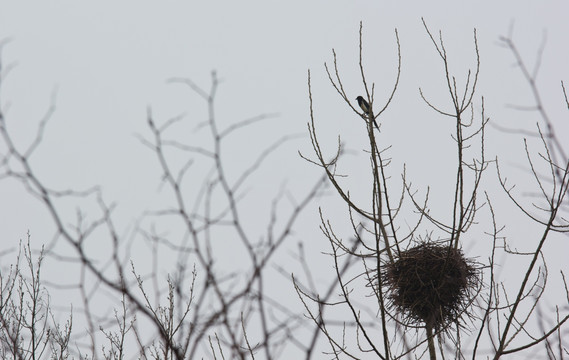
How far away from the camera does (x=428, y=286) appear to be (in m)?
4.80

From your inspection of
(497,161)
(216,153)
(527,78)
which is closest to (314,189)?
(216,153)

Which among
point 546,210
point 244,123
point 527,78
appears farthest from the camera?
point 546,210

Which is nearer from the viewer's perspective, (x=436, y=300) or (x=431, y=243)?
(x=436, y=300)

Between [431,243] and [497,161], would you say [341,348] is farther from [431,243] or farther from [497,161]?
[431,243]

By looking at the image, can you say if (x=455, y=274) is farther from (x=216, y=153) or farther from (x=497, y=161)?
(x=216, y=153)

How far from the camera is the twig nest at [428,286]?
468cm

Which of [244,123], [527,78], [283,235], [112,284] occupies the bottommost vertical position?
[112,284]

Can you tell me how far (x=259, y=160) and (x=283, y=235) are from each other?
26cm

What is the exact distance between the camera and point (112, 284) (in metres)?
1.57

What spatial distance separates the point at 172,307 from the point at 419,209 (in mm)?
2813

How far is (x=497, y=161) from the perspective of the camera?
3809 millimetres

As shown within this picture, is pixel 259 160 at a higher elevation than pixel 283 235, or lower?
higher

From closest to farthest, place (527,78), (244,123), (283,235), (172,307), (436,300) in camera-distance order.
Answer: (283,235) → (244,123) → (527,78) → (436,300) → (172,307)

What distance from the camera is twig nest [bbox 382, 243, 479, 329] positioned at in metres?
4.68
